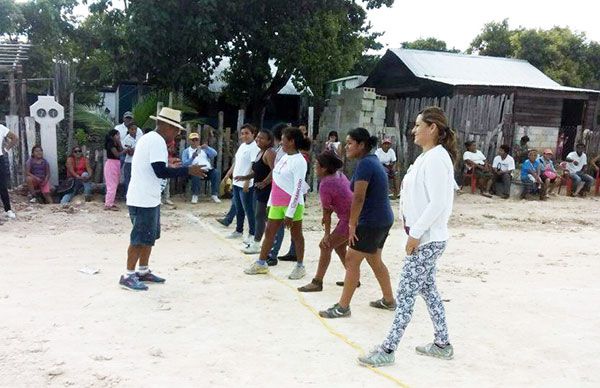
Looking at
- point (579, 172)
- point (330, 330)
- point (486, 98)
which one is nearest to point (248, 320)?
point (330, 330)

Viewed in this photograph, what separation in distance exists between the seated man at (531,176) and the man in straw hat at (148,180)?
9685mm

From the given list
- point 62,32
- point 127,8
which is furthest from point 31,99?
point 127,8

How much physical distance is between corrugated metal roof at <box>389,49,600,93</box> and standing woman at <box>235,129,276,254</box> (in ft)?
39.8

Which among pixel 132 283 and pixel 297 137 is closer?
pixel 132 283

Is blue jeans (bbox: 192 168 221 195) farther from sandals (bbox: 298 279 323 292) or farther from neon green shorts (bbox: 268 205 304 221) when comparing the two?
sandals (bbox: 298 279 323 292)

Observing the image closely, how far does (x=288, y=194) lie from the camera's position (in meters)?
5.71

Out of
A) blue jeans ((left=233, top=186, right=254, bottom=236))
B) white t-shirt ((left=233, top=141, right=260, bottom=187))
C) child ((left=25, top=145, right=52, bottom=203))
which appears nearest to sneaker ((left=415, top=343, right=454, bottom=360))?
blue jeans ((left=233, top=186, right=254, bottom=236))

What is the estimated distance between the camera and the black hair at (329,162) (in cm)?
507

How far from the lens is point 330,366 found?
366 cm

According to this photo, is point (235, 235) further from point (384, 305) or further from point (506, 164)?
point (506, 164)

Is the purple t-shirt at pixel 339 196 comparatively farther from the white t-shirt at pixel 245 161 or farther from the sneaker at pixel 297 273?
the white t-shirt at pixel 245 161

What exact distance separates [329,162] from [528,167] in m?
8.89

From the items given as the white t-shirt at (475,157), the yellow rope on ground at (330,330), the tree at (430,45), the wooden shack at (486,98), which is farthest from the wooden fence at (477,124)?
the tree at (430,45)

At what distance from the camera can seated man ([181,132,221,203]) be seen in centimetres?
1032
